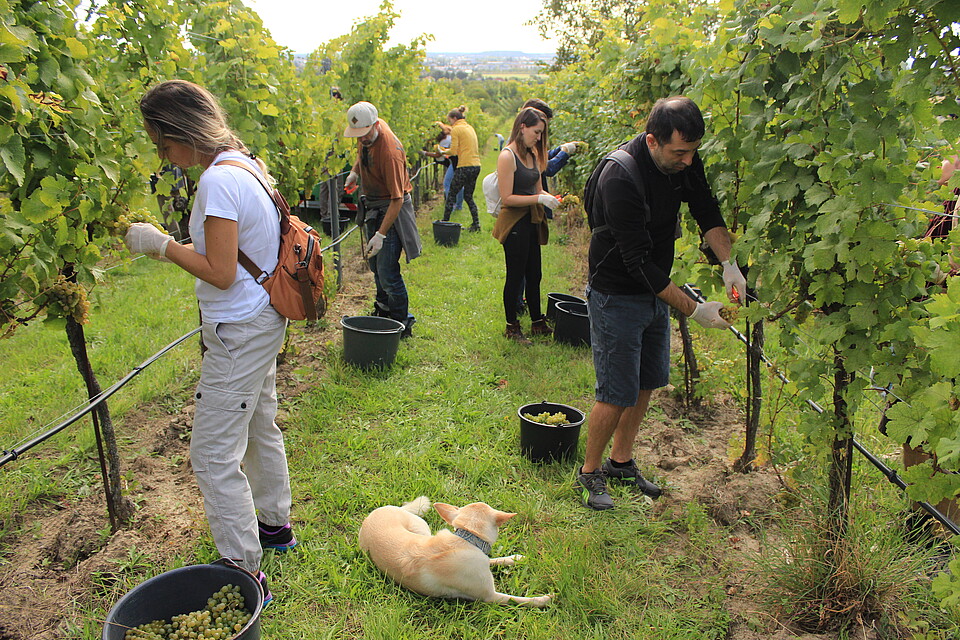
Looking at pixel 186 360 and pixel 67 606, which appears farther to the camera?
pixel 186 360

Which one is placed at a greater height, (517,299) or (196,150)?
(196,150)

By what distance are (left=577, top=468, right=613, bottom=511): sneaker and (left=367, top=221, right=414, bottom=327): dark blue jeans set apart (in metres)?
2.67

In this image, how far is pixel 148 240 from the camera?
7.98ft

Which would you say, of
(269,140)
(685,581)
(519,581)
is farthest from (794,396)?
(269,140)

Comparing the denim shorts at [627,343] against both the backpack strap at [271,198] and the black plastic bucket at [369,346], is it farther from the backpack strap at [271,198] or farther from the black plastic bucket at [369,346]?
the black plastic bucket at [369,346]

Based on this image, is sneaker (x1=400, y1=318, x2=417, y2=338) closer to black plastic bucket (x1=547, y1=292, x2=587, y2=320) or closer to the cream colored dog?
black plastic bucket (x1=547, y1=292, x2=587, y2=320)

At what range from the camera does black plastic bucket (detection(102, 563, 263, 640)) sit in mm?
2219

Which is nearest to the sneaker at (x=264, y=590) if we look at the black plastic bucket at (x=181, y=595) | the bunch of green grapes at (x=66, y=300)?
the black plastic bucket at (x=181, y=595)

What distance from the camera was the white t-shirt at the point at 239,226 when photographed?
2.31m

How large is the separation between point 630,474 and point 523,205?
2.42 m

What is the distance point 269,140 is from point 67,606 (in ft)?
10.7

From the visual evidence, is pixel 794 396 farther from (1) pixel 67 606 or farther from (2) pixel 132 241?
(1) pixel 67 606

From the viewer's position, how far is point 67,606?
2.62 metres

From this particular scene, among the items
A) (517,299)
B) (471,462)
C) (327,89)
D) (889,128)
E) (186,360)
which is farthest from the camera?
(327,89)
